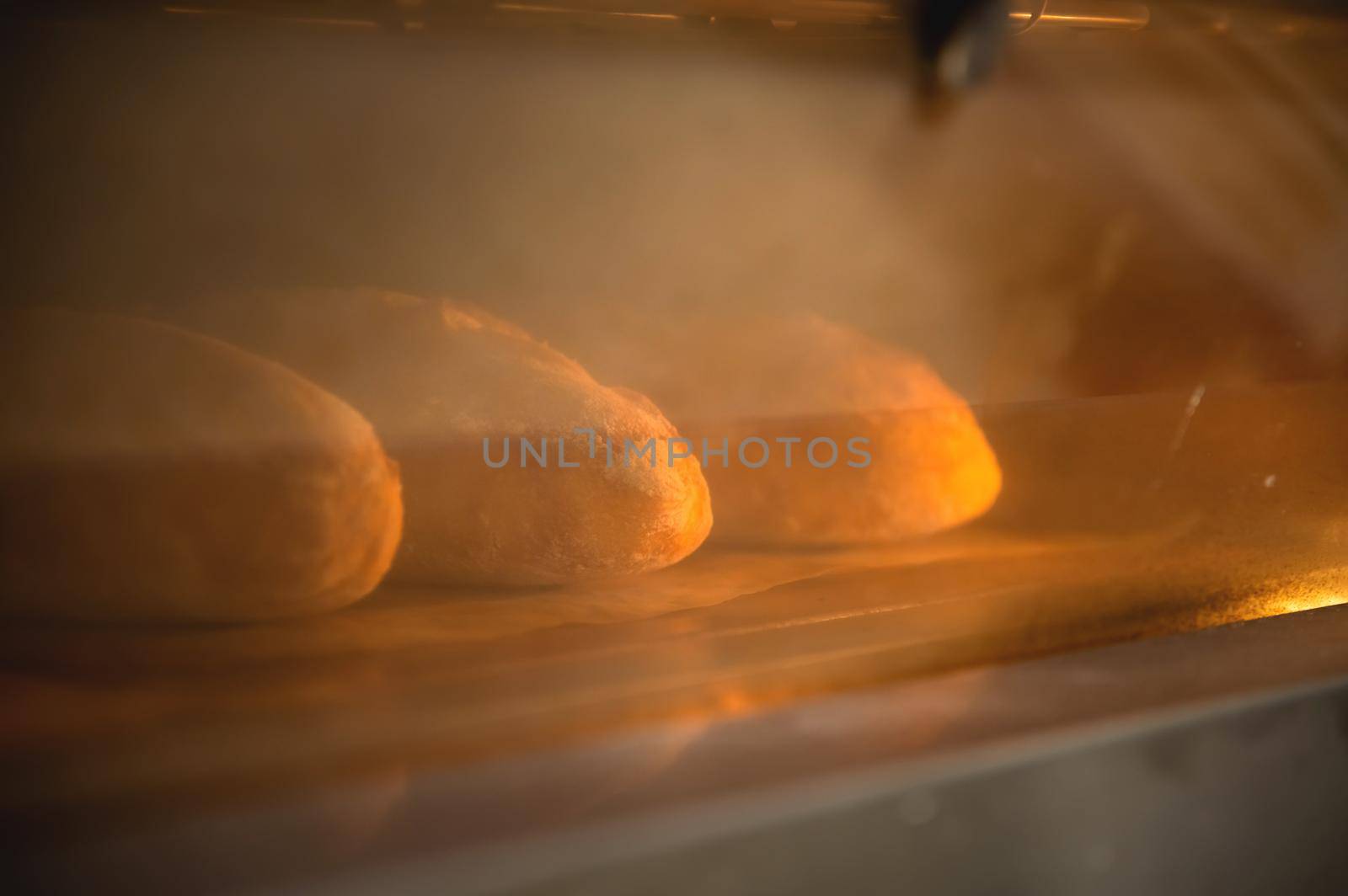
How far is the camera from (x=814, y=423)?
1.01 m

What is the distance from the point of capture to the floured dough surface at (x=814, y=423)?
2.95 feet

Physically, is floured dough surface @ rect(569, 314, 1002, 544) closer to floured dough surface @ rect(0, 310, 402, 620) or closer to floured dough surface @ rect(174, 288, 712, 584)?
floured dough surface @ rect(174, 288, 712, 584)

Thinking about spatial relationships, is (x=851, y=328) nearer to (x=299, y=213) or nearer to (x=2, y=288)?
(x=299, y=213)

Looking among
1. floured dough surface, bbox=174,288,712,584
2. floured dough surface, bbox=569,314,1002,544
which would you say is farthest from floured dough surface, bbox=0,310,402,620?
floured dough surface, bbox=569,314,1002,544

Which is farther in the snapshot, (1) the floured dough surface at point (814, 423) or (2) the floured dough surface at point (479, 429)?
(1) the floured dough surface at point (814, 423)

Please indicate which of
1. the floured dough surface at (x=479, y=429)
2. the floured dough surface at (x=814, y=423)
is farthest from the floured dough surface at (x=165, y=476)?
the floured dough surface at (x=814, y=423)

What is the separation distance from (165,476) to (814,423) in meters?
0.63

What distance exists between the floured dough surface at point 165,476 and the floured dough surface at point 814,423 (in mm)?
311

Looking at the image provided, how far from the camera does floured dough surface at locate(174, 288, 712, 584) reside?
0.69 meters

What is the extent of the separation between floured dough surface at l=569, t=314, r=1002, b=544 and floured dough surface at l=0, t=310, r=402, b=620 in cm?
31

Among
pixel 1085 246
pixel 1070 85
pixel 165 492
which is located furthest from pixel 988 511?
pixel 165 492

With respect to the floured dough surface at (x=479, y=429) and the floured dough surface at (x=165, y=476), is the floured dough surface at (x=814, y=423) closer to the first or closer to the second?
the floured dough surface at (x=479, y=429)

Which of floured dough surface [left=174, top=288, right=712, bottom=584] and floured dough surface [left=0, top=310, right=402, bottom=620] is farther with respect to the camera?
floured dough surface [left=174, top=288, right=712, bottom=584]

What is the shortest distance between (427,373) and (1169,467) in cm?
78
